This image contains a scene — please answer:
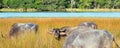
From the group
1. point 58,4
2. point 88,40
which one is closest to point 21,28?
point 88,40

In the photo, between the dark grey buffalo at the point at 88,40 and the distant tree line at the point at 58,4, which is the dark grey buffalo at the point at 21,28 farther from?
the distant tree line at the point at 58,4

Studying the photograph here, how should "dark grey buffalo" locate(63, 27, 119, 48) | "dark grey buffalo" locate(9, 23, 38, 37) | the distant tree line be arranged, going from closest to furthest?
"dark grey buffalo" locate(63, 27, 119, 48) < "dark grey buffalo" locate(9, 23, 38, 37) < the distant tree line

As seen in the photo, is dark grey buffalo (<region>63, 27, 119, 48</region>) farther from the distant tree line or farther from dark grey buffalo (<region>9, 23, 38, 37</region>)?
the distant tree line

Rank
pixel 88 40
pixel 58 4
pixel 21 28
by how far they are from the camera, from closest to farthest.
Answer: pixel 88 40
pixel 21 28
pixel 58 4

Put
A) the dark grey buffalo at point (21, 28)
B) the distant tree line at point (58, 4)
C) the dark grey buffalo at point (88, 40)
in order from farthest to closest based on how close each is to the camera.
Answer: the distant tree line at point (58, 4) → the dark grey buffalo at point (21, 28) → the dark grey buffalo at point (88, 40)

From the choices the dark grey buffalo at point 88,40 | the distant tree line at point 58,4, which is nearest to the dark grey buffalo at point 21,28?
the dark grey buffalo at point 88,40

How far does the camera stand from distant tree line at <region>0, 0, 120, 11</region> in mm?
102312

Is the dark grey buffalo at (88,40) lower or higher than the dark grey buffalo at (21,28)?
higher

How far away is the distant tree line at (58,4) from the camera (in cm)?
10231

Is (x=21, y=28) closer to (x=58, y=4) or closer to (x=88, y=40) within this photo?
(x=88, y=40)

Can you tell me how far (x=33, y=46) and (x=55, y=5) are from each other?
92174 millimetres

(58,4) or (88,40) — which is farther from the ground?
(88,40)

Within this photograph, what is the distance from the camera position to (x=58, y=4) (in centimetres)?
10512

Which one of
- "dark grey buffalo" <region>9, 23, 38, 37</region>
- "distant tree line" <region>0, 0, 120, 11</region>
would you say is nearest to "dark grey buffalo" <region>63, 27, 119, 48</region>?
"dark grey buffalo" <region>9, 23, 38, 37</region>
